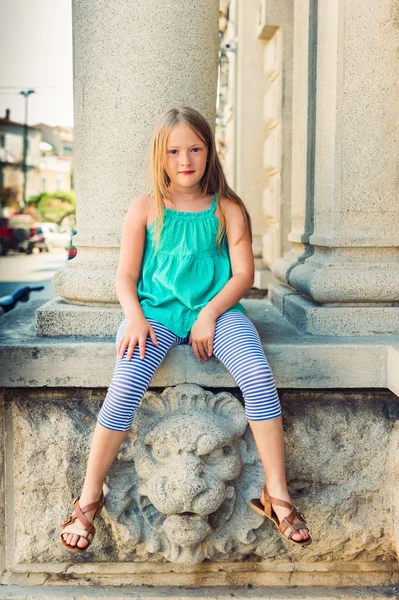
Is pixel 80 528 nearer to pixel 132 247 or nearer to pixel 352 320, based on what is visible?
pixel 132 247

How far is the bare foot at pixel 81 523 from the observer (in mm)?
2674

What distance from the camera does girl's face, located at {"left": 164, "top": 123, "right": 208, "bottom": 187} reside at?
289 cm

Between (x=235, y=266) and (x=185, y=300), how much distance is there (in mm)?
257

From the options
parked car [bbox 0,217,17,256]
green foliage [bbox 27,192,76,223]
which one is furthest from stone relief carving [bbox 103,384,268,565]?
green foliage [bbox 27,192,76,223]

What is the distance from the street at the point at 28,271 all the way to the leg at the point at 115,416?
33.7 feet

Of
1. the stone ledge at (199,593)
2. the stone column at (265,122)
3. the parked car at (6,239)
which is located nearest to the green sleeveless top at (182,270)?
the stone ledge at (199,593)

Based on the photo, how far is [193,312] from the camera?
2949 millimetres

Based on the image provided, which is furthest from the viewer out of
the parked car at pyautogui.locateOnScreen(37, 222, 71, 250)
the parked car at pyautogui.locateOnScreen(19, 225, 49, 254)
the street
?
the parked car at pyautogui.locateOnScreen(37, 222, 71, 250)

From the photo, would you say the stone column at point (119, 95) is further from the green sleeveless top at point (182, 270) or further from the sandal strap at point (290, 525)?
the sandal strap at point (290, 525)

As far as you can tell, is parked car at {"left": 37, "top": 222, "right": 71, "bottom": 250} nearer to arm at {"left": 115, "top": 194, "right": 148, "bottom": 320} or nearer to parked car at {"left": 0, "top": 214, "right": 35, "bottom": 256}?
parked car at {"left": 0, "top": 214, "right": 35, "bottom": 256}

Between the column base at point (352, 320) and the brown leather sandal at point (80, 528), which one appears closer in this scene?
the brown leather sandal at point (80, 528)

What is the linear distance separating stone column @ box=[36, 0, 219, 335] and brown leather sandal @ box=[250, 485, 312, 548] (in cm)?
104

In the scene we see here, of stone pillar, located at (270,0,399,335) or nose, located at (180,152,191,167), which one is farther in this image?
stone pillar, located at (270,0,399,335)

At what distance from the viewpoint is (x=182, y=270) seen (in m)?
2.97
